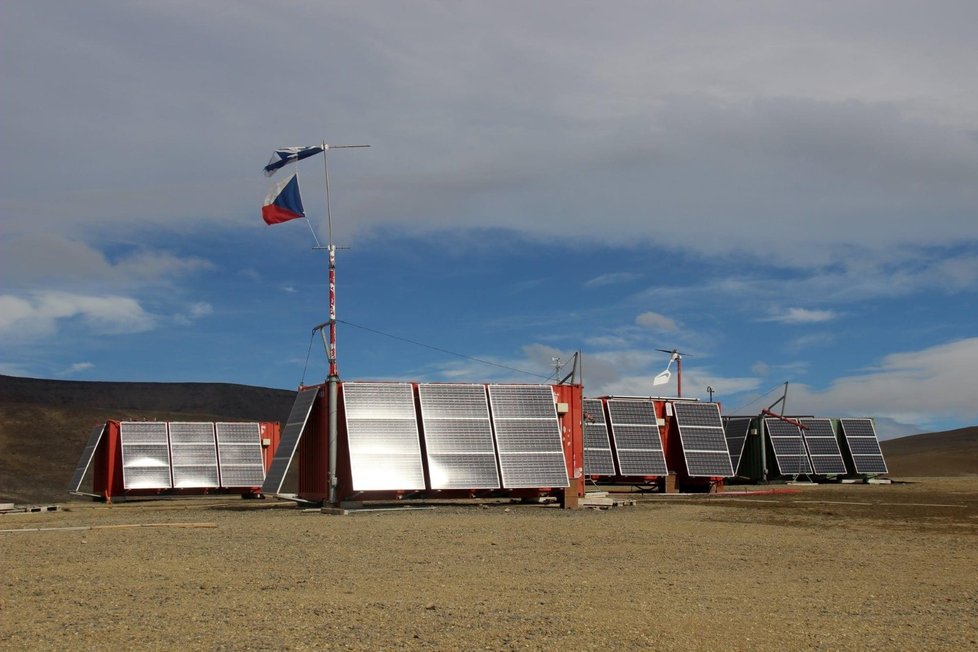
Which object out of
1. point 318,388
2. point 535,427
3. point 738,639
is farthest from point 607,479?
point 738,639

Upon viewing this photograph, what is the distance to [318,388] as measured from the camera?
26828 mm

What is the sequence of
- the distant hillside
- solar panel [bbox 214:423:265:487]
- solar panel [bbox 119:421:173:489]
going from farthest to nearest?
1. the distant hillside
2. solar panel [bbox 214:423:265:487]
3. solar panel [bbox 119:421:173:489]

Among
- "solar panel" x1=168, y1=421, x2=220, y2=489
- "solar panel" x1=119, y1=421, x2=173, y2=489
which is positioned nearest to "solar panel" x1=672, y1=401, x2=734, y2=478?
"solar panel" x1=168, y1=421, x2=220, y2=489

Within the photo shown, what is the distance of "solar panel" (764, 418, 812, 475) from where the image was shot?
48.3 meters

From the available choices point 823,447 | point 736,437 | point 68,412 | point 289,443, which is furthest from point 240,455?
point 68,412

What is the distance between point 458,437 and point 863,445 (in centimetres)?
3157

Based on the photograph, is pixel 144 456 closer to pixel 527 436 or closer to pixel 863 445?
pixel 527 436

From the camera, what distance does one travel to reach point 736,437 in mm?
50688

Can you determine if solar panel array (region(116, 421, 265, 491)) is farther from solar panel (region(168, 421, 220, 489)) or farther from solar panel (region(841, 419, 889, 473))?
solar panel (region(841, 419, 889, 473))

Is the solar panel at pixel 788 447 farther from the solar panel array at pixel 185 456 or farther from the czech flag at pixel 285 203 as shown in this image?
the czech flag at pixel 285 203

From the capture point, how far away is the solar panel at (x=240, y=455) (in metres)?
36.3

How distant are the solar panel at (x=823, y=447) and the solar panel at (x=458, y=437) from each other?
89.3 ft

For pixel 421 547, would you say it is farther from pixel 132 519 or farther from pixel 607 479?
pixel 607 479

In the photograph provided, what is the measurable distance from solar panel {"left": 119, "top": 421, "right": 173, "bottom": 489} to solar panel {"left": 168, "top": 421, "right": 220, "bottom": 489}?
0.30 meters
